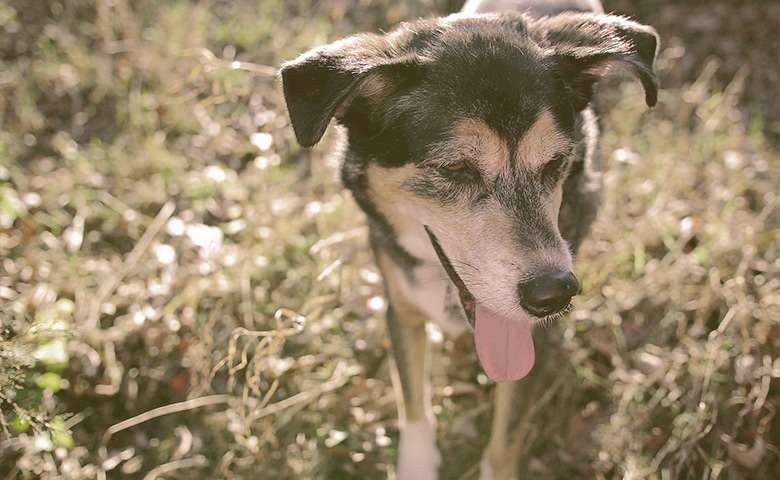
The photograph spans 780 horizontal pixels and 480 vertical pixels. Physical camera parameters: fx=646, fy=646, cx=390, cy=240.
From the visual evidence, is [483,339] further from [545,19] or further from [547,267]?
[545,19]

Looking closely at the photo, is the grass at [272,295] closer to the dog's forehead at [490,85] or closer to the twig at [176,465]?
the twig at [176,465]

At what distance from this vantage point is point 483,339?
2.46 meters

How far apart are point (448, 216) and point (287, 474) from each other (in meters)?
1.58

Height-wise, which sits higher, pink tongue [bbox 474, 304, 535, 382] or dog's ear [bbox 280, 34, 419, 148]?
dog's ear [bbox 280, 34, 419, 148]

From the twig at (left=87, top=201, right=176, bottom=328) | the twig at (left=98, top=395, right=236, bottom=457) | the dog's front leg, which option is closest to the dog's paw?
the dog's front leg

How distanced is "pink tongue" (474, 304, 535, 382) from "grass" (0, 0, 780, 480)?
2.45 ft

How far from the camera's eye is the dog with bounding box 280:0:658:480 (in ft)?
7.01

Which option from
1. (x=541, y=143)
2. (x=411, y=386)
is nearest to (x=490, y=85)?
(x=541, y=143)

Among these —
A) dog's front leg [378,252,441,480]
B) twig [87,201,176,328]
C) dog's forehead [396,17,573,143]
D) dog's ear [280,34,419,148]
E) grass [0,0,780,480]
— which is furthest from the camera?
twig [87,201,176,328]

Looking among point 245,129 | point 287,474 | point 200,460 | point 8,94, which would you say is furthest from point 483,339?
point 8,94

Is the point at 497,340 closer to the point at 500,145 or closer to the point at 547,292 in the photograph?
the point at 547,292

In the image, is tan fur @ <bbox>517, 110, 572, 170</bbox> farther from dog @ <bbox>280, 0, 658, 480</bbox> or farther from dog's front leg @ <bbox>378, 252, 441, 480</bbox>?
dog's front leg @ <bbox>378, 252, 441, 480</bbox>

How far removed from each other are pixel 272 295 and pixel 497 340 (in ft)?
5.49

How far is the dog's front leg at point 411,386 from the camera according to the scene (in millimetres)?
2900
